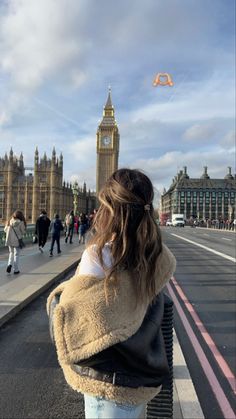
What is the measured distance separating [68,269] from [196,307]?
5441 mm

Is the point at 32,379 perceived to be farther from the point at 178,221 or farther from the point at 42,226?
the point at 178,221

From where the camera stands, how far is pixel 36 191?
307ft

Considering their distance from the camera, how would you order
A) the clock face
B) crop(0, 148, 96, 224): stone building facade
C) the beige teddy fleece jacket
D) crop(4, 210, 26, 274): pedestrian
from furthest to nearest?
1. the clock face
2. crop(0, 148, 96, 224): stone building facade
3. crop(4, 210, 26, 274): pedestrian
4. the beige teddy fleece jacket

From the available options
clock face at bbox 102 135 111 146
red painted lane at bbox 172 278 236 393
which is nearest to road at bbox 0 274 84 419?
red painted lane at bbox 172 278 236 393

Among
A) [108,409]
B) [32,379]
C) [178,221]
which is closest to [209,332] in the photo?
[32,379]

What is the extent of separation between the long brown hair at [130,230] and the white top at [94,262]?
0.9 inches

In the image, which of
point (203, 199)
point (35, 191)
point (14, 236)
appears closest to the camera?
point (14, 236)

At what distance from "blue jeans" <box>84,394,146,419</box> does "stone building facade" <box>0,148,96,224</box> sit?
3564 inches

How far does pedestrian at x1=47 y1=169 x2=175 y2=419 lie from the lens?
A: 192 centimetres

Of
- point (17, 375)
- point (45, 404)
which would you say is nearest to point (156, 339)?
point (45, 404)

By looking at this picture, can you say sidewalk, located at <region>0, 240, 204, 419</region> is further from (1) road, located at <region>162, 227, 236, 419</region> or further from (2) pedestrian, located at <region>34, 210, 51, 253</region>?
→ (2) pedestrian, located at <region>34, 210, 51, 253</region>

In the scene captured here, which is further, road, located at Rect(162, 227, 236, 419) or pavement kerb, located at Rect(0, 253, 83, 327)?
pavement kerb, located at Rect(0, 253, 83, 327)

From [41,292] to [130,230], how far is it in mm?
7466

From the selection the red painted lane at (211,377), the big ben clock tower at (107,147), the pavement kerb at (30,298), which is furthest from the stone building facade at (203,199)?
the red painted lane at (211,377)
